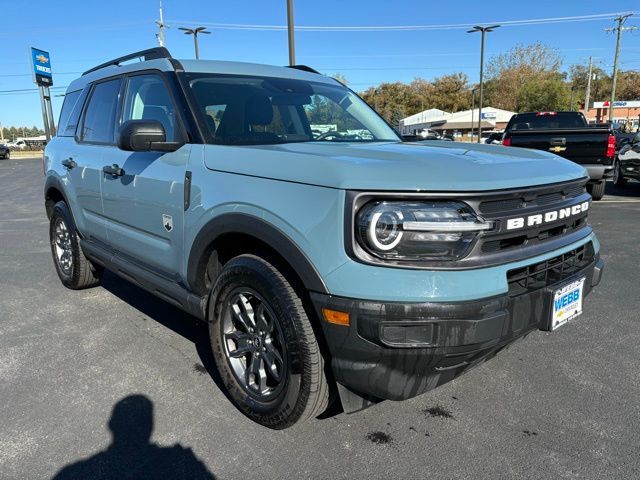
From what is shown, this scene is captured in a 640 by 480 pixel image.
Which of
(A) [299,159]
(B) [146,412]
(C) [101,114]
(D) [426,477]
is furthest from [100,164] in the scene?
(D) [426,477]

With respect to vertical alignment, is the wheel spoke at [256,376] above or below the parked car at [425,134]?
below

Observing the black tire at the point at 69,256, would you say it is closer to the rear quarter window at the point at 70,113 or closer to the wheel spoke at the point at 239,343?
the rear quarter window at the point at 70,113

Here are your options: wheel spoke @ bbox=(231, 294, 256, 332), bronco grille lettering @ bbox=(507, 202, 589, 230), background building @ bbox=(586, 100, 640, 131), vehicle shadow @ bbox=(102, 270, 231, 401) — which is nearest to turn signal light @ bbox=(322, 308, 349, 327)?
wheel spoke @ bbox=(231, 294, 256, 332)

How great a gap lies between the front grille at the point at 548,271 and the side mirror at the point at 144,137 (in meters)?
1.93

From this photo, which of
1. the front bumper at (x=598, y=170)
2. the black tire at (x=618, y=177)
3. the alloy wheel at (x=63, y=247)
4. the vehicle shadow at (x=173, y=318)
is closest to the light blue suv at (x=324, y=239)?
the vehicle shadow at (x=173, y=318)

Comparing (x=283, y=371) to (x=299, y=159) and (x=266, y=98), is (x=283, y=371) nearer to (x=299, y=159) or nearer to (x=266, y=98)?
(x=299, y=159)

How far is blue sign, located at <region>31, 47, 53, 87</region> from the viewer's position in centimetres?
3094

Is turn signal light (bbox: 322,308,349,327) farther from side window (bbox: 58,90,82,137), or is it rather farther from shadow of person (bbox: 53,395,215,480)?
side window (bbox: 58,90,82,137)

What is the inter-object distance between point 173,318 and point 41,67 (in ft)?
112

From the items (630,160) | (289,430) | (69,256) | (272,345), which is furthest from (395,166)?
(630,160)

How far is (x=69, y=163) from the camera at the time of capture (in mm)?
4289

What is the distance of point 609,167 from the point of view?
891 cm

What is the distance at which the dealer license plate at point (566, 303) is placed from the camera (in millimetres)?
2308

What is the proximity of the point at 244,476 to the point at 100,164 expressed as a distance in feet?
8.41
